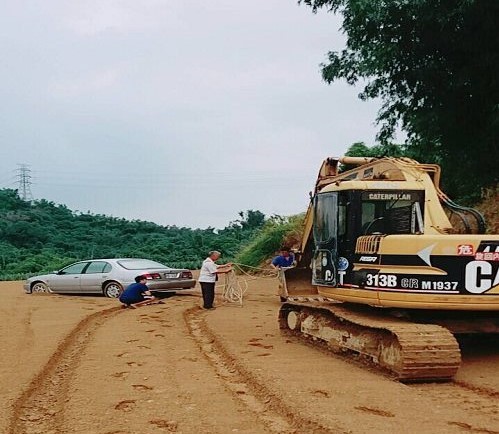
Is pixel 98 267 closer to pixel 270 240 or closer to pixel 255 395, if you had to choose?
pixel 270 240

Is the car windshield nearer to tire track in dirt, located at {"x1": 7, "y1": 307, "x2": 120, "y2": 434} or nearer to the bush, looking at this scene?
tire track in dirt, located at {"x1": 7, "y1": 307, "x2": 120, "y2": 434}

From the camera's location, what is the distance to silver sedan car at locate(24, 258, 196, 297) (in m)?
18.6

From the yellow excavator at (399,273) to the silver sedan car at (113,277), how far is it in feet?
26.6

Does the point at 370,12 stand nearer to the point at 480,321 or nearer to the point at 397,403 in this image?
the point at 480,321

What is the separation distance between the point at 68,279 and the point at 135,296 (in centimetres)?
471

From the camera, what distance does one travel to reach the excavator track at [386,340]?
735cm

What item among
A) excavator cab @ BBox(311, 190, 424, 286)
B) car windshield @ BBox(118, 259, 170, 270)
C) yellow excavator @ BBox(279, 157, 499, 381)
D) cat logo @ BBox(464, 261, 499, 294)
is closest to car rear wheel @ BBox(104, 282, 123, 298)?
car windshield @ BBox(118, 259, 170, 270)

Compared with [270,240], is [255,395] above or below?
below

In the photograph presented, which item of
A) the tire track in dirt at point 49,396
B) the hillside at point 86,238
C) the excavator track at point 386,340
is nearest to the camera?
the tire track in dirt at point 49,396

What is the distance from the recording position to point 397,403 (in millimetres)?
6488

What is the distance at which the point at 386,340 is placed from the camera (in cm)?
803

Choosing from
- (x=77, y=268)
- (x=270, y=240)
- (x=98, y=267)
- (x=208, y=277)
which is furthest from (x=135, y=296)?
(x=270, y=240)

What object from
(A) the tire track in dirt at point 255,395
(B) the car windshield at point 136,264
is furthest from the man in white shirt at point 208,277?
(A) the tire track in dirt at point 255,395

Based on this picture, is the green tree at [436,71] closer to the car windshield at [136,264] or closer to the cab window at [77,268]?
the car windshield at [136,264]
